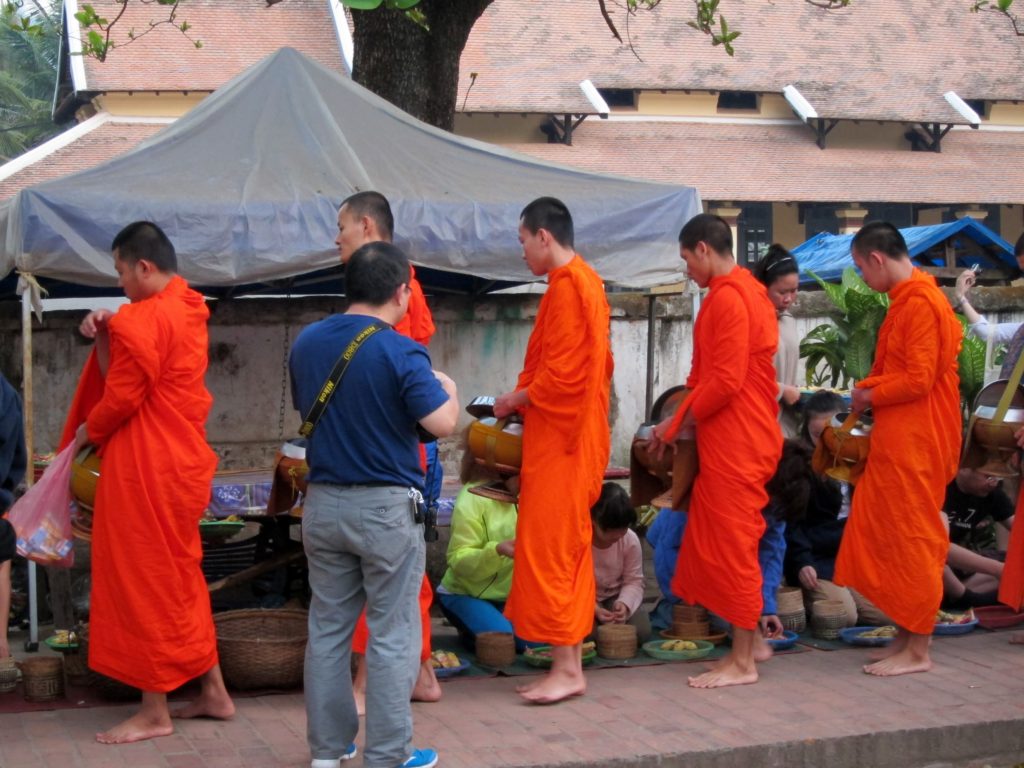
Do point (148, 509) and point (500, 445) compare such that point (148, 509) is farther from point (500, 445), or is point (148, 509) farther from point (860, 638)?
point (860, 638)

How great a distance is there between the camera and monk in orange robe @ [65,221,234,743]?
4789 millimetres

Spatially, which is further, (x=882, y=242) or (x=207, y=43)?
(x=207, y=43)

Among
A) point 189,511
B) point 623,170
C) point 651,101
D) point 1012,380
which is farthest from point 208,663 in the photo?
point 651,101

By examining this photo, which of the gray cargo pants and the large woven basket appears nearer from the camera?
the gray cargo pants

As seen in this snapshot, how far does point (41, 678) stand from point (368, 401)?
2.17 m

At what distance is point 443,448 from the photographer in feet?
28.5

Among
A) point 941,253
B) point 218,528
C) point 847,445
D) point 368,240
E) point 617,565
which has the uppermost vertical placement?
point 941,253

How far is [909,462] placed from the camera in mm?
5828

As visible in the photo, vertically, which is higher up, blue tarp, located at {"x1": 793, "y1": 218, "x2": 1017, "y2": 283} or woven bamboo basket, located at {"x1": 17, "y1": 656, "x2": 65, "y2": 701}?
blue tarp, located at {"x1": 793, "y1": 218, "x2": 1017, "y2": 283}

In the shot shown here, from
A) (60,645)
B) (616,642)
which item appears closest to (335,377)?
(60,645)

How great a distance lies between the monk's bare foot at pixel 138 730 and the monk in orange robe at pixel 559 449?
140 centimetres

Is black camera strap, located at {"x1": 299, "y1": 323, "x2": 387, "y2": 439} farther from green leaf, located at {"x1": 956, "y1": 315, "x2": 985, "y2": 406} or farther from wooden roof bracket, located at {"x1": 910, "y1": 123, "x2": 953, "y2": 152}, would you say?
wooden roof bracket, located at {"x1": 910, "y1": 123, "x2": 953, "y2": 152}

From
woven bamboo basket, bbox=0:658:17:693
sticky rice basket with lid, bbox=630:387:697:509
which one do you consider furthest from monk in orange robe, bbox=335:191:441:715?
woven bamboo basket, bbox=0:658:17:693

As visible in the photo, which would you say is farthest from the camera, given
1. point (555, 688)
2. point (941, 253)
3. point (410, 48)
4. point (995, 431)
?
point (941, 253)
